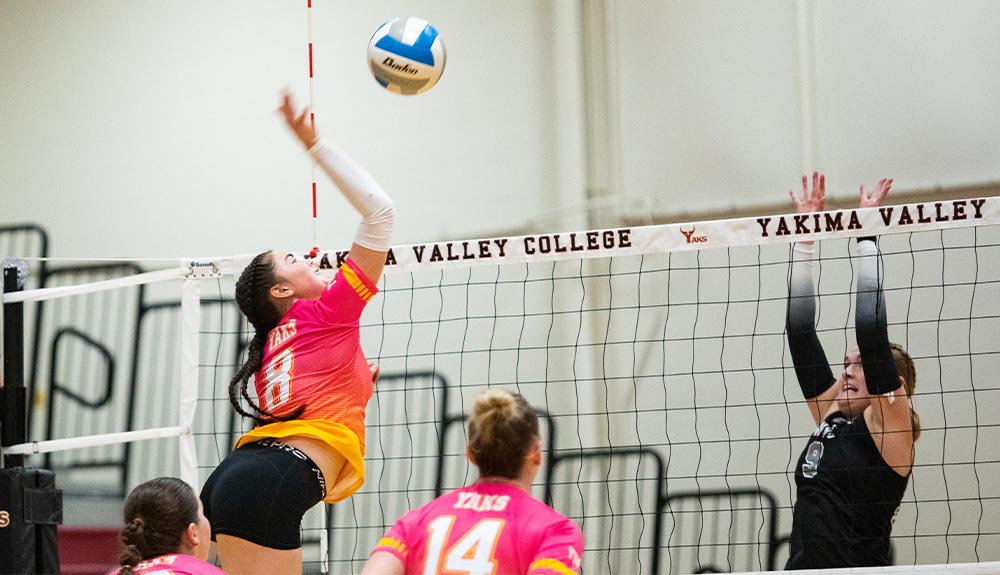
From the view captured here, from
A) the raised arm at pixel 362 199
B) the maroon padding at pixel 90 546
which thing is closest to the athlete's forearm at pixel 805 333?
the raised arm at pixel 362 199

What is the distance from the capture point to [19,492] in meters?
4.70

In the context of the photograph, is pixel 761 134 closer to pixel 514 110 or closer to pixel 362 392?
A: pixel 514 110

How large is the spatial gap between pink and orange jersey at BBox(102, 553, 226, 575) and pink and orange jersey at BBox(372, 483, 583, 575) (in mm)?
499

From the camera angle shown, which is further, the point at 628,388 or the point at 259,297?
the point at 628,388

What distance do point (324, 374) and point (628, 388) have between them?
11.7 feet

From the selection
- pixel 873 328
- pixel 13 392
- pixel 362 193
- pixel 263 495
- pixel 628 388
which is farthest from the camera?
pixel 628 388

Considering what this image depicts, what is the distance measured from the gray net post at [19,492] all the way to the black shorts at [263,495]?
52.2 inches

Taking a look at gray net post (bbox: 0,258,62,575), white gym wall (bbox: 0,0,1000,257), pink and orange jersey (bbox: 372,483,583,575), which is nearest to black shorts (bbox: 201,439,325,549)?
pink and orange jersey (bbox: 372,483,583,575)

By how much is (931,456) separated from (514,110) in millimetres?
3429

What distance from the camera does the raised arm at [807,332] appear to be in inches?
194

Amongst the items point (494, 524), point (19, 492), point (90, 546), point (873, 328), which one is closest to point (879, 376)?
point (873, 328)

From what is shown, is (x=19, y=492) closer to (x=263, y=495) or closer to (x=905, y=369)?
(x=263, y=495)

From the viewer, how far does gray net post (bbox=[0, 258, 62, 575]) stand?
464 centimetres

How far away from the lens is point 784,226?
4715 millimetres
